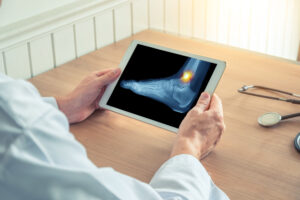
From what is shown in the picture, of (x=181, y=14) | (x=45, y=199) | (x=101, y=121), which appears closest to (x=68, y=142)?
(x=45, y=199)

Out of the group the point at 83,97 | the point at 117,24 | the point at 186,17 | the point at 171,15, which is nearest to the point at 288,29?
the point at 186,17

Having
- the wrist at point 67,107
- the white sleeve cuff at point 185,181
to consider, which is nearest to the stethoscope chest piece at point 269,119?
the white sleeve cuff at point 185,181

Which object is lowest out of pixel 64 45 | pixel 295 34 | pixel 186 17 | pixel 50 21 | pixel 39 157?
pixel 295 34

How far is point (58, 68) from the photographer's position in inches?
65.7

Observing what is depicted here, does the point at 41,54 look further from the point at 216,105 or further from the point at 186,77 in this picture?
the point at 216,105

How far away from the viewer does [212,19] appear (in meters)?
2.39

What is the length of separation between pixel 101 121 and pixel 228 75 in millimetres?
449

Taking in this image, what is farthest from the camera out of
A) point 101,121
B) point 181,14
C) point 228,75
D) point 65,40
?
point 181,14

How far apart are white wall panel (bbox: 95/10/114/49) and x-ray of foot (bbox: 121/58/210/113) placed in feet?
1.63

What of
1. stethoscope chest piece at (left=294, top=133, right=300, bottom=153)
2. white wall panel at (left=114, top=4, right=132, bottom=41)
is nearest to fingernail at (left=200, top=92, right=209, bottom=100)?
stethoscope chest piece at (left=294, top=133, right=300, bottom=153)

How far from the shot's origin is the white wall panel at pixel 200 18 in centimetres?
228

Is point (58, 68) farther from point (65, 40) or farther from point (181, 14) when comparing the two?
point (181, 14)

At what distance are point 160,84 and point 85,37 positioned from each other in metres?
0.53

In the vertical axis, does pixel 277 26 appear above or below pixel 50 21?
below
